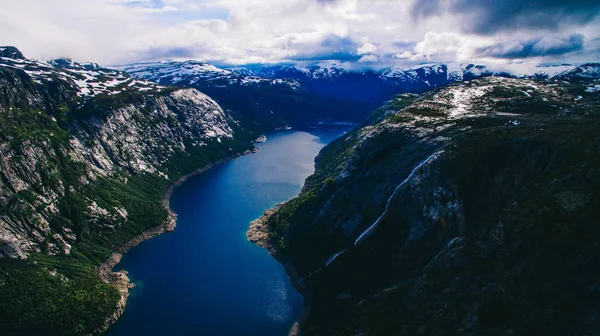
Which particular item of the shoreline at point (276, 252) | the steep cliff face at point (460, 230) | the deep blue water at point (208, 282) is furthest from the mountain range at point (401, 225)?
the deep blue water at point (208, 282)

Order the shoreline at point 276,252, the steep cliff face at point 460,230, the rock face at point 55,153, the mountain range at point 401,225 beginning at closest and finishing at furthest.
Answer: the steep cliff face at point 460,230 → the mountain range at point 401,225 → the shoreline at point 276,252 → the rock face at point 55,153

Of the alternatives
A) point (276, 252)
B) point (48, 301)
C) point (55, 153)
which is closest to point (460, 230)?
point (276, 252)

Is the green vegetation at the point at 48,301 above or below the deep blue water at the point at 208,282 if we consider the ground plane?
above

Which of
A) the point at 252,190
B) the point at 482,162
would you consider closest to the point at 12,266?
the point at 252,190

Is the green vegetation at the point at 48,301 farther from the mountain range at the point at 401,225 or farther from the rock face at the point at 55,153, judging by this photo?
the rock face at the point at 55,153

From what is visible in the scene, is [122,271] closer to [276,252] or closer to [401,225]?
[276,252]

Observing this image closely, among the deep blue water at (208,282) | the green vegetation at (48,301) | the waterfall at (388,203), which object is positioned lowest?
the deep blue water at (208,282)
